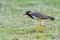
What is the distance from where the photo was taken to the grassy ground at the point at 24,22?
31.4ft

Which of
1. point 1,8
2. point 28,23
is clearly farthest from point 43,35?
point 1,8

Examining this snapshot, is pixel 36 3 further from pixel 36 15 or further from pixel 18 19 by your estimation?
pixel 36 15

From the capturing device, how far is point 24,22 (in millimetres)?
11828

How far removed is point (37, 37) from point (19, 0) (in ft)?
25.6

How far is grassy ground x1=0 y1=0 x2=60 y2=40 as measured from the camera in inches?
377

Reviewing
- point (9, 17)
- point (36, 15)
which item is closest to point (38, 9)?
point (9, 17)

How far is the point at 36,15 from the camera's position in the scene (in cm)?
984

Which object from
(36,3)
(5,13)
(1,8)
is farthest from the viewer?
(36,3)

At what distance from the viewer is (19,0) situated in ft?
56.1

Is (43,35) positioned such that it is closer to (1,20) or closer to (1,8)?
(1,20)

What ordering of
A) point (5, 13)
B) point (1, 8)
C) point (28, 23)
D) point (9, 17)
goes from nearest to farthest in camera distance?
1. point (28, 23)
2. point (9, 17)
3. point (5, 13)
4. point (1, 8)

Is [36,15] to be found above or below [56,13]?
above

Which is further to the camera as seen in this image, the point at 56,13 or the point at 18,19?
the point at 56,13

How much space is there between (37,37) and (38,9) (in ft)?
18.9
